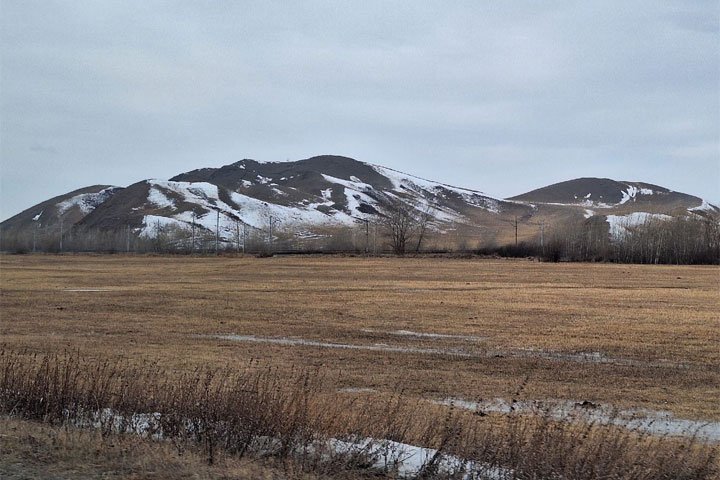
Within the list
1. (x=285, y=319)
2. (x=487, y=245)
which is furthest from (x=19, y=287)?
(x=487, y=245)

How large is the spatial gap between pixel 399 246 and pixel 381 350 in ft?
441

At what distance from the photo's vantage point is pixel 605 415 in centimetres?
1362

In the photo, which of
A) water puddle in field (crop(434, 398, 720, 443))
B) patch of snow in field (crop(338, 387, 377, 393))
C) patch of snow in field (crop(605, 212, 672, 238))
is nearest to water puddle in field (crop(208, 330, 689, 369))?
patch of snow in field (crop(338, 387, 377, 393))

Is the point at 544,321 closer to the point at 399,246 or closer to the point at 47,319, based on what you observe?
the point at 47,319

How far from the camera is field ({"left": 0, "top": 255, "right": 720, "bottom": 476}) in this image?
16156 millimetres

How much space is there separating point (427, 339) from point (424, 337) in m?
0.53

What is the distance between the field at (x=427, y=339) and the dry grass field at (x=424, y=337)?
67 mm

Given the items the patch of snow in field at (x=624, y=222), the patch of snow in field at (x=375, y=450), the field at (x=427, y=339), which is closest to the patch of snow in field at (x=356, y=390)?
the field at (x=427, y=339)

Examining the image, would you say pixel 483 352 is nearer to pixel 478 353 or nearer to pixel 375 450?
pixel 478 353

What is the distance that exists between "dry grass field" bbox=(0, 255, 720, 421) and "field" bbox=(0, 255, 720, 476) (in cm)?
7

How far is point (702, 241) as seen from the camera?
128875 millimetres

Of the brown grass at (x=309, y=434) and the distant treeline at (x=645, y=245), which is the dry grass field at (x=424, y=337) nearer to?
the brown grass at (x=309, y=434)

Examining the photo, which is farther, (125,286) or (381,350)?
(125,286)

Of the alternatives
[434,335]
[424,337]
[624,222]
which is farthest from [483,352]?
[624,222]
